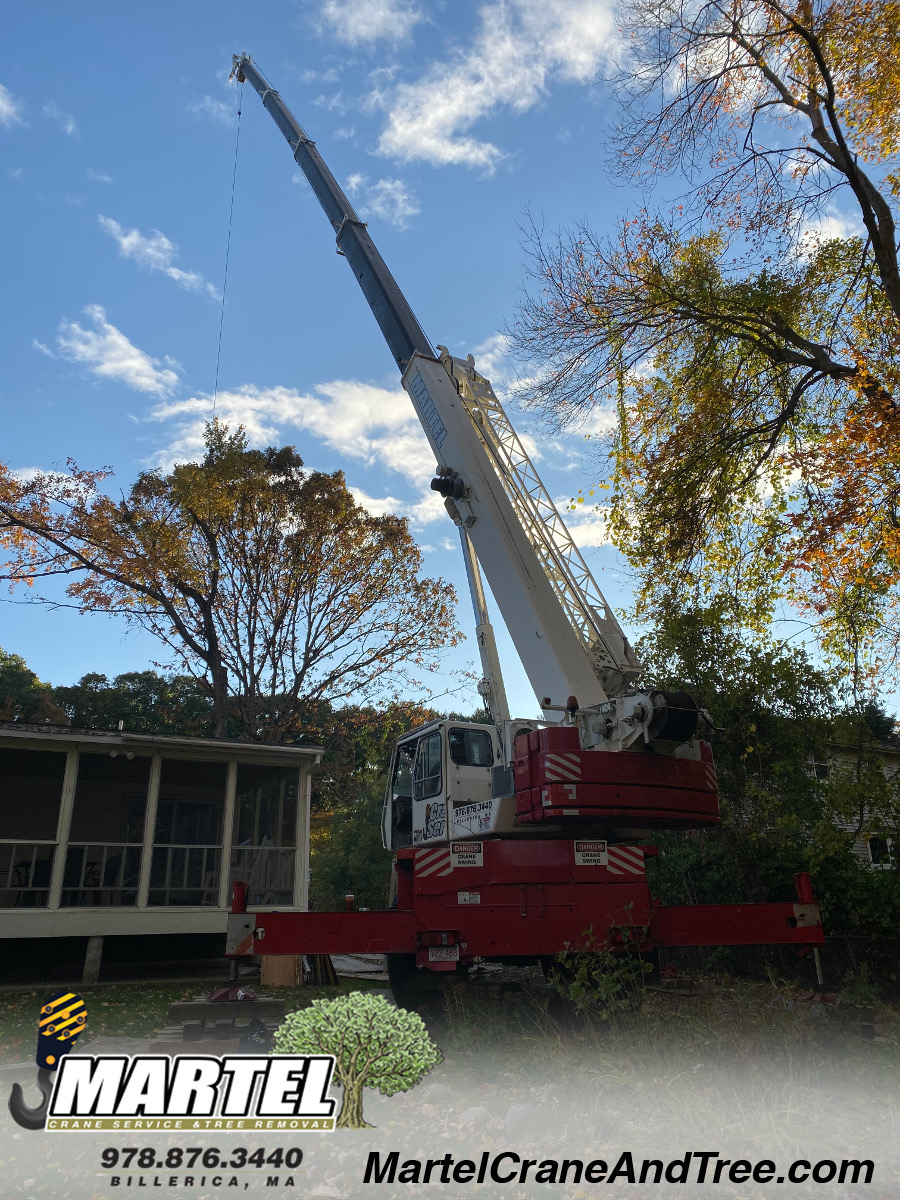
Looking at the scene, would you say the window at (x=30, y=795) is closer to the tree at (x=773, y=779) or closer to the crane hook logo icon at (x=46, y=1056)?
the crane hook logo icon at (x=46, y=1056)

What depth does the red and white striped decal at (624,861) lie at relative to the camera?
777cm

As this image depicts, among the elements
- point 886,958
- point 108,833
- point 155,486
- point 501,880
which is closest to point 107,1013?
point 501,880

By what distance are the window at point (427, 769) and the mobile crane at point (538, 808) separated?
0.03m

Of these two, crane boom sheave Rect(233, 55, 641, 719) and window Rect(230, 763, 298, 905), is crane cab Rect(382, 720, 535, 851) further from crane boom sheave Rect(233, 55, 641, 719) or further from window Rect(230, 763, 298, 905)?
window Rect(230, 763, 298, 905)

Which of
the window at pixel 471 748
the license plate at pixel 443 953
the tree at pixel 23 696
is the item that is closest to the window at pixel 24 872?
the window at pixel 471 748

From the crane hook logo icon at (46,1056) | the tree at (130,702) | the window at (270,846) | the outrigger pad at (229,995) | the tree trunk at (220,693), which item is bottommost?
the outrigger pad at (229,995)

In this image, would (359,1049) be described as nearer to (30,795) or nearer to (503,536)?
(503,536)

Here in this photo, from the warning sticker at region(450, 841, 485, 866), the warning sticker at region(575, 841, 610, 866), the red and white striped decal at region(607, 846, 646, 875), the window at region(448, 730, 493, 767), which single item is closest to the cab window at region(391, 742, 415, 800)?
the window at region(448, 730, 493, 767)

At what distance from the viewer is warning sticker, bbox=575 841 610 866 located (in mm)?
7656

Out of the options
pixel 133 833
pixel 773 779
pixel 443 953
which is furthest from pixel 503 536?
pixel 133 833

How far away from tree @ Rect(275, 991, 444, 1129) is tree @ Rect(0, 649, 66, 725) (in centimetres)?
3140

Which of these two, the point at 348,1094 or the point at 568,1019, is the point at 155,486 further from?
the point at 348,1094

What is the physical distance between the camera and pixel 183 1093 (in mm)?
3791

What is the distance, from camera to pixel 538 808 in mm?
7117
